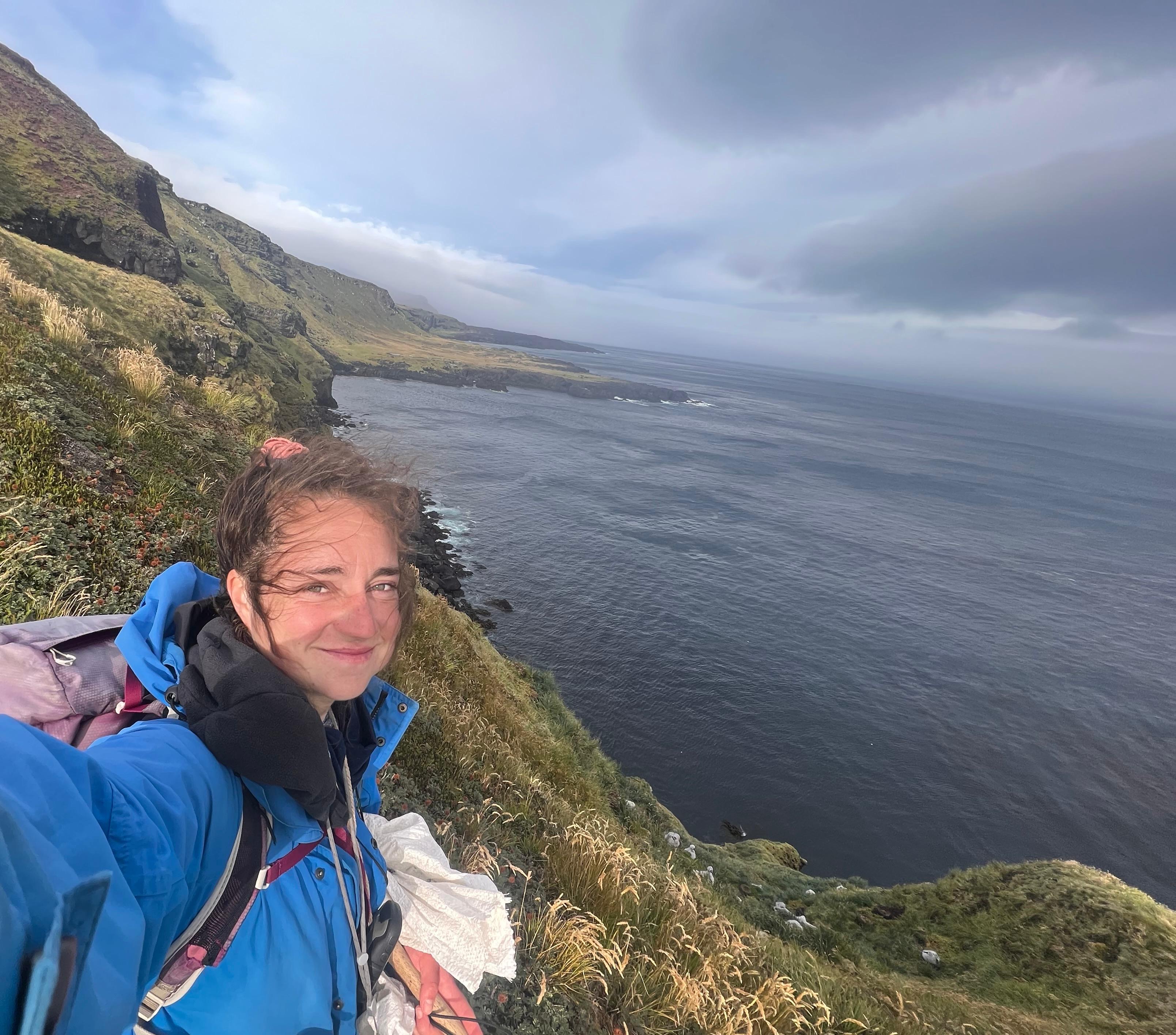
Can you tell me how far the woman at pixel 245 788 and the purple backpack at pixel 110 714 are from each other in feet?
0.06

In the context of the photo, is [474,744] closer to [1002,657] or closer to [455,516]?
[455,516]

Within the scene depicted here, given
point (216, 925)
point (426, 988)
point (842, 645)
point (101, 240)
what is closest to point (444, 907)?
point (426, 988)

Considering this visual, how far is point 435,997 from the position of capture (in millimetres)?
2648

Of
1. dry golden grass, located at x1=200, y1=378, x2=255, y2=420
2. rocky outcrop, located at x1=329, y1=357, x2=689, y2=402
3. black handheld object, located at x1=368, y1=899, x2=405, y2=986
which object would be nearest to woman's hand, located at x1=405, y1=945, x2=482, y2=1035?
black handheld object, located at x1=368, y1=899, x2=405, y2=986

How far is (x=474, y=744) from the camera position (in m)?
7.35

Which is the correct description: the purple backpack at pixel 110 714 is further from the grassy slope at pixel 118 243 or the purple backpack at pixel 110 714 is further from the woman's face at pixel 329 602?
the grassy slope at pixel 118 243

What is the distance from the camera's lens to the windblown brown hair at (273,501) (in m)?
2.29

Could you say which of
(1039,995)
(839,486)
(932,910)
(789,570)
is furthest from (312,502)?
(839,486)

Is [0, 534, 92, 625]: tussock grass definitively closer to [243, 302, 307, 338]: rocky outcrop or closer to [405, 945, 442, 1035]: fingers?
[405, 945, 442, 1035]: fingers

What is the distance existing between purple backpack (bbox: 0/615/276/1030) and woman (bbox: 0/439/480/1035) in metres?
0.02

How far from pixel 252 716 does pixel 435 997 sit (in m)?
1.90

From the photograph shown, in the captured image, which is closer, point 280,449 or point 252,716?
point 252,716

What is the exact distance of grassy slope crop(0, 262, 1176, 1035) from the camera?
168 inches

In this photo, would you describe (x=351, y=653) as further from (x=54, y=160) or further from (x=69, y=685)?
(x=54, y=160)
